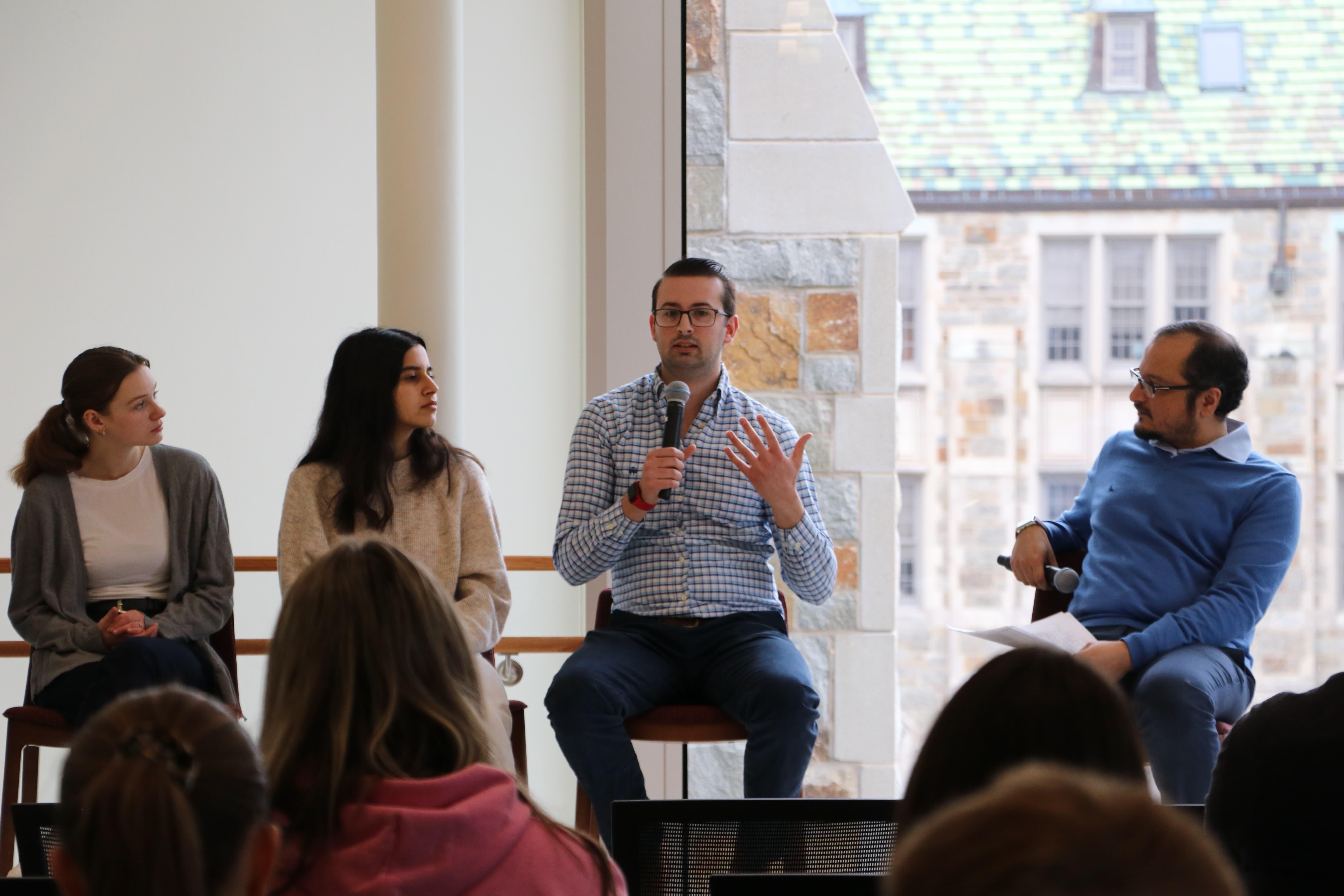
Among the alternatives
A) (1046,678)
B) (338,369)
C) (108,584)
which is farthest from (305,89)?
(1046,678)

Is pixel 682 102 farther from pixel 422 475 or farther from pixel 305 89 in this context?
pixel 422 475

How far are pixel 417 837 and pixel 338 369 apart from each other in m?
1.70

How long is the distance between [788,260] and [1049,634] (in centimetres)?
145

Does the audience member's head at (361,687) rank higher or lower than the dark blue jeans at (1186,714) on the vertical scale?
higher

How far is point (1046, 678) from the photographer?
86cm

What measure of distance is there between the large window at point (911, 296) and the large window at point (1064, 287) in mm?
486

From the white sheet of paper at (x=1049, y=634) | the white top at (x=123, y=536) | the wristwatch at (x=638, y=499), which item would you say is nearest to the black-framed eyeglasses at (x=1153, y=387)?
the white sheet of paper at (x=1049, y=634)

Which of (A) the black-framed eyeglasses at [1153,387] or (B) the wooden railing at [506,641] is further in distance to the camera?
(B) the wooden railing at [506,641]

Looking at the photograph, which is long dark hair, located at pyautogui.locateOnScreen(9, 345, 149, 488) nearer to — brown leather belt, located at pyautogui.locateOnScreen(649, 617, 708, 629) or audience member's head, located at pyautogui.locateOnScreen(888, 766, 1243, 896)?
brown leather belt, located at pyautogui.locateOnScreen(649, 617, 708, 629)

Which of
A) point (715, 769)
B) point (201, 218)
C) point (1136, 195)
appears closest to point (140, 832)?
point (715, 769)

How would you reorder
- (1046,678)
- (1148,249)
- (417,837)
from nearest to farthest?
1. (1046,678)
2. (417,837)
3. (1148,249)

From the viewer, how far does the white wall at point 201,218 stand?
3648 mm

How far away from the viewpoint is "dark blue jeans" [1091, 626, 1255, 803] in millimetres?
2236

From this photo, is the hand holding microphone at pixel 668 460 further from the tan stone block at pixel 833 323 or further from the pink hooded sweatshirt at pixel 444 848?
the pink hooded sweatshirt at pixel 444 848
